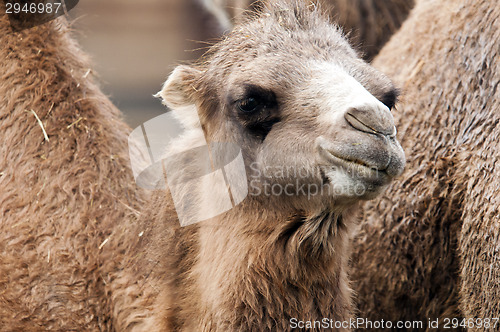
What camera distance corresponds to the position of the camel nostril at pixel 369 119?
104 inches

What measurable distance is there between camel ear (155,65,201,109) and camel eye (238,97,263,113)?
0.42m

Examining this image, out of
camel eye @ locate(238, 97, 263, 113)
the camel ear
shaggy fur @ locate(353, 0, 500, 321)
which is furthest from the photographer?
shaggy fur @ locate(353, 0, 500, 321)

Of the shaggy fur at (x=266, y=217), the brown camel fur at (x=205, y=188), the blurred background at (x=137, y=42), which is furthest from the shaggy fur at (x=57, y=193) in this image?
the blurred background at (x=137, y=42)

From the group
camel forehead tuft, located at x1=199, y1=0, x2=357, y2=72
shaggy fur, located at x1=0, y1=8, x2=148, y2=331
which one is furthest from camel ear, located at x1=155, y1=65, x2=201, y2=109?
shaggy fur, located at x1=0, y1=8, x2=148, y2=331

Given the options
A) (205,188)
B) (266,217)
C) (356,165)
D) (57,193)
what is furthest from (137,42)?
(356,165)

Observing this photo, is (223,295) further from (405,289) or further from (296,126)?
(405,289)

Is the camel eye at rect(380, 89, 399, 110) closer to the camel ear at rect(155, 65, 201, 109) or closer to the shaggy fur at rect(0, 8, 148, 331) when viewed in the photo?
the camel ear at rect(155, 65, 201, 109)

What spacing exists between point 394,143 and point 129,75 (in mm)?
5998

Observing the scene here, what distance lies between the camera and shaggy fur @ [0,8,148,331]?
3.46 meters

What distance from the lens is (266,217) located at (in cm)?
306

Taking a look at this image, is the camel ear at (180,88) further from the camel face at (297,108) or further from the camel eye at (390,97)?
the camel eye at (390,97)

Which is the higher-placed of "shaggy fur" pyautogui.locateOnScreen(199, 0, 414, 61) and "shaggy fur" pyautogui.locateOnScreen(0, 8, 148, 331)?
"shaggy fur" pyautogui.locateOnScreen(0, 8, 148, 331)

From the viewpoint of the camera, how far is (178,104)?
3.39 m

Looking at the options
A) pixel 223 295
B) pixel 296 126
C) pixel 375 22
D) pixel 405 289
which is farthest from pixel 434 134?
pixel 375 22
